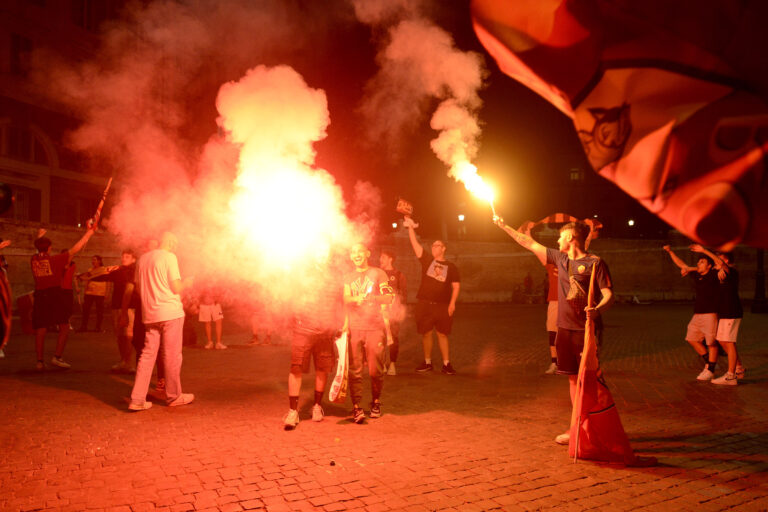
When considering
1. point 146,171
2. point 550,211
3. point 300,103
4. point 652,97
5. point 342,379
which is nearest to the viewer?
point 652,97

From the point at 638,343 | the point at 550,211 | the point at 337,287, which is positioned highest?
the point at 550,211

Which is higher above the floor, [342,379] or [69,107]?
[69,107]

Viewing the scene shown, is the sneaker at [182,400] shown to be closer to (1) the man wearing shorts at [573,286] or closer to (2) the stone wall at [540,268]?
(1) the man wearing shorts at [573,286]

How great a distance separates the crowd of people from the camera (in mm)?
5406

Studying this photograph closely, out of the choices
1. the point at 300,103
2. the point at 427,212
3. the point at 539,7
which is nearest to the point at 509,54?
the point at 539,7

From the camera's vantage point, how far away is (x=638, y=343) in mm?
13398

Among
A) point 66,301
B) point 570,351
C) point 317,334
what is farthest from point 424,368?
point 66,301

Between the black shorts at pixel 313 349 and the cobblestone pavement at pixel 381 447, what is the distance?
0.63 m

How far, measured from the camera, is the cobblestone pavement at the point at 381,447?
394 centimetres

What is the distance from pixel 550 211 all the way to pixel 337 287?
208 ft

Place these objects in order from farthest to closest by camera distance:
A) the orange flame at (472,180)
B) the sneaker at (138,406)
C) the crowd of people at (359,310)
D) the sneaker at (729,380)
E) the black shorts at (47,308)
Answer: the black shorts at (47,308), the sneaker at (729,380), the sneaker at (138,406), the orange flame at (472,180), the crowd of people at (359,310)

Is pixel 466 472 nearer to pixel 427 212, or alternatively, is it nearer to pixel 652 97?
pixel 652 97

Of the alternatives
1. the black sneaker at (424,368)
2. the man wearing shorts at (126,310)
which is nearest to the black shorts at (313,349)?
the black sneaker at (424,368)

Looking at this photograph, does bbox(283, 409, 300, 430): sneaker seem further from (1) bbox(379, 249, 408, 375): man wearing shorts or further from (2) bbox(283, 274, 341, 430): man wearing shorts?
(1) bbox(379, 249, 408, 375): man wearing shorts
